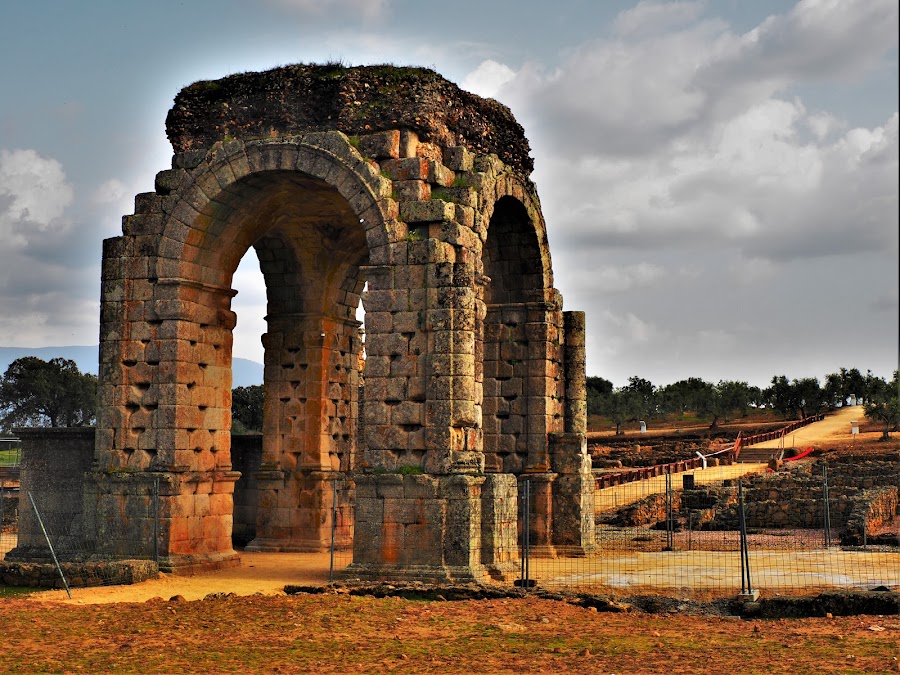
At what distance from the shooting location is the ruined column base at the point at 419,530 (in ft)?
50.1

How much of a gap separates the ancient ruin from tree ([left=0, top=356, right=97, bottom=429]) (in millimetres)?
56461

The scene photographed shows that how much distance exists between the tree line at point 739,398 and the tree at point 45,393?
34.6 metres

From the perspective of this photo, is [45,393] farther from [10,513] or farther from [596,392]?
[10,513]

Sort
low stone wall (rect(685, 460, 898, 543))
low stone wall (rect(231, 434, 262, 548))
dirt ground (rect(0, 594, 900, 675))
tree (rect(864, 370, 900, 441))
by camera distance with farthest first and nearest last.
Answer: tree (rect(864, 370, 900, 441)) < low stone wall (rect(685, 460, 898, 543)) < low stone wall (rect(231, 434, 262, 548)) < dirt ground (rect(0, 594, 900, 675))

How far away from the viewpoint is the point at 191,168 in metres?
17.7

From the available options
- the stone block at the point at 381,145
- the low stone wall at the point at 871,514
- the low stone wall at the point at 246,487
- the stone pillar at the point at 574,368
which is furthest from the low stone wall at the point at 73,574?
the low stone wall at the point at 871,514

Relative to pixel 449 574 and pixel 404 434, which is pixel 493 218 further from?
pixel 449 574

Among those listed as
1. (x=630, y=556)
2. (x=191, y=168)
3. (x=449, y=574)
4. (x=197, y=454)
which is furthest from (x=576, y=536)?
(x=191, y=168)

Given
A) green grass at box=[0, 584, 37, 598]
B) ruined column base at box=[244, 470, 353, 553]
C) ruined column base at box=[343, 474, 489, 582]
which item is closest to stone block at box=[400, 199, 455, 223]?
ruined column base at box=[343, 474, 489, 582]

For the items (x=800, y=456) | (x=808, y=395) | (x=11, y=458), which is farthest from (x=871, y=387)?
(x=11, y=458)

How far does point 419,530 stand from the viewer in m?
15.4

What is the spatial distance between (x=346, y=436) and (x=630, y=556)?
20.4ft

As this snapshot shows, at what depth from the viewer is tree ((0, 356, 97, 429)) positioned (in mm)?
73875

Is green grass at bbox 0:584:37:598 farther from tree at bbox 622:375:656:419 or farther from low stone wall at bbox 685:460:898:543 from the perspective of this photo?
tree at bbox 622:375:656:419
